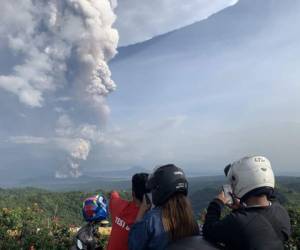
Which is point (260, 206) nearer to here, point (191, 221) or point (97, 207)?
point (191, 221)

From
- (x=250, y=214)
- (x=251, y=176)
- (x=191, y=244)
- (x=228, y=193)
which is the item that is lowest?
(x=191, y=244)

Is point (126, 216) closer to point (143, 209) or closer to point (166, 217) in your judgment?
point (143, 209)

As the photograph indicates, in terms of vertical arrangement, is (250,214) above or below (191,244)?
above

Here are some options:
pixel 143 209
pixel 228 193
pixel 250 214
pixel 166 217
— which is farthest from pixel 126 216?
pixel 250 214

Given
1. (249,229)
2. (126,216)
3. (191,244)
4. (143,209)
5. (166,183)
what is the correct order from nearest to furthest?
(191,244)
(249,229)
(166,183)
(143,209)
(126,216)

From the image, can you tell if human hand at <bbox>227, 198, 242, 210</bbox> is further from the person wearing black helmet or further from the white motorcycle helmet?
the person wearing black helmet

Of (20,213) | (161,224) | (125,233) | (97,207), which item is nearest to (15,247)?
(20,213)

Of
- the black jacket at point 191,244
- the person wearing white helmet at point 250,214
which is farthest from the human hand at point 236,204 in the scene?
the black jacket at point 191,244

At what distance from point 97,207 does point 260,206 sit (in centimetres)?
173

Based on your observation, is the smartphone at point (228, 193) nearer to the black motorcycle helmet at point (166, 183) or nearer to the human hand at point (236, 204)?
the human hand at point (236, 204)

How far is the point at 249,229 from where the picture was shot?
2680mm

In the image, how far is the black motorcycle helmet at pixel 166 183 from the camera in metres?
2.80

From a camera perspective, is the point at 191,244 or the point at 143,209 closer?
the point at 191,244

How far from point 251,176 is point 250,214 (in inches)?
10.6
